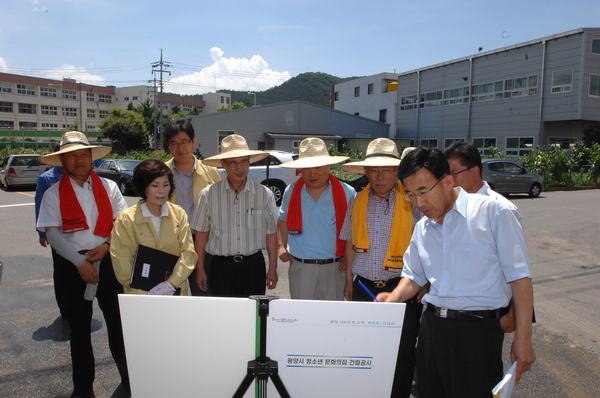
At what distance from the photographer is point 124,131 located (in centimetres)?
4366

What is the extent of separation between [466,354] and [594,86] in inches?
1051

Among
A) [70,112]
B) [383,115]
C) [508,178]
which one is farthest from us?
[70,112]

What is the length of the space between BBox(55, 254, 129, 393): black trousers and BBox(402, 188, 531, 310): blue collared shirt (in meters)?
2.31

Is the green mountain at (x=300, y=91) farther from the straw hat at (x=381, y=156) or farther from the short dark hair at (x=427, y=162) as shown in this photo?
the short dark hair at (x=427, y=162)

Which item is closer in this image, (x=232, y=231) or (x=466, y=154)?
(x=466, y=154)

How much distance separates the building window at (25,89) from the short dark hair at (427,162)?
74385mm

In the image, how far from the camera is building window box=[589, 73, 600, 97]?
72.7 feet

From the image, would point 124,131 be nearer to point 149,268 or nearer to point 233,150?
point 233,150

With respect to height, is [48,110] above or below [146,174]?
above

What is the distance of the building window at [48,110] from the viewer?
63.6 m

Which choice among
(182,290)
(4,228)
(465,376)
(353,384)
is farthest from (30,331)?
(4,228)

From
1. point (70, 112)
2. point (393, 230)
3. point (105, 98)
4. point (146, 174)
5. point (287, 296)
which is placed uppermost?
point (105, 98)

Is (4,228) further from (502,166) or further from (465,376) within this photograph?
(502,166)

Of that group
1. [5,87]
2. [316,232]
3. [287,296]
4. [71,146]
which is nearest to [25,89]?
[5,87]
